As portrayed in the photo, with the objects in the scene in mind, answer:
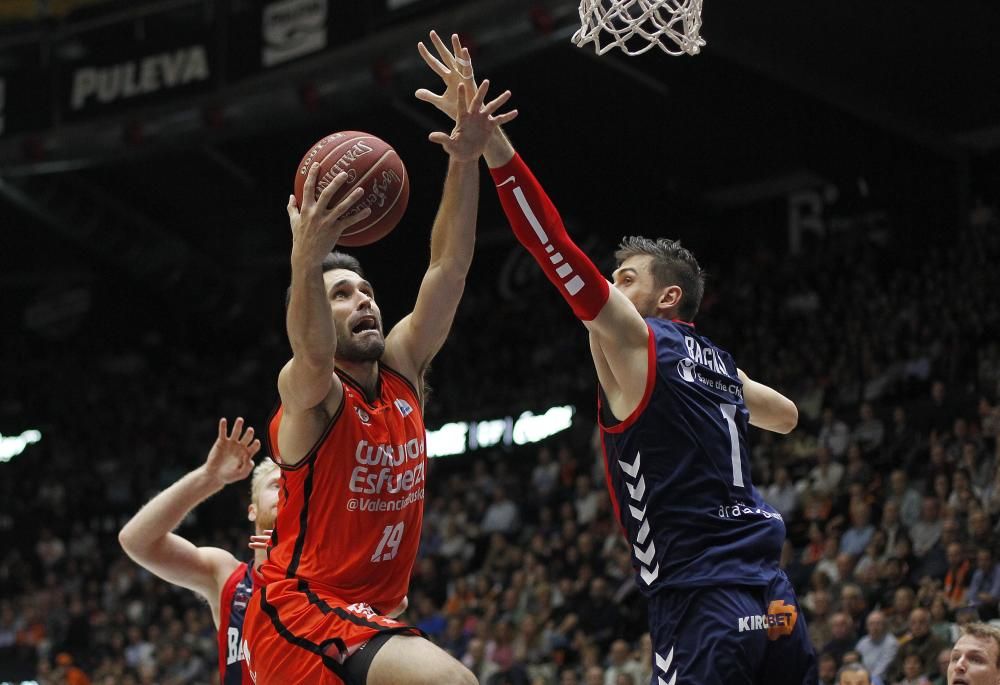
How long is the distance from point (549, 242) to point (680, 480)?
909mm

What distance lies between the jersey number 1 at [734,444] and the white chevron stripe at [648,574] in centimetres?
40

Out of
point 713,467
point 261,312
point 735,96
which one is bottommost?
point 261,312

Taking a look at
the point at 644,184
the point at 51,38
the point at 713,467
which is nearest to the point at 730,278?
the point at 644,184

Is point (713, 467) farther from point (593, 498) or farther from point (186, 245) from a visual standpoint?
point (186, 245)

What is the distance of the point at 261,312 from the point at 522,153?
819 cm

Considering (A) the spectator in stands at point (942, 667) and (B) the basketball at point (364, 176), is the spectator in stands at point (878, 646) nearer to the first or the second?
(A) the spectator in stands at point (942, 667)

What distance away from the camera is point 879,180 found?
19531mm

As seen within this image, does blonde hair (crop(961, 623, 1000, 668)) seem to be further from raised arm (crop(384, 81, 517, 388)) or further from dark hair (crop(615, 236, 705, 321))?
raised arm (crop(384, 81, 517, 388))

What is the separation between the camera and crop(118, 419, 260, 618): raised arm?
229 inches

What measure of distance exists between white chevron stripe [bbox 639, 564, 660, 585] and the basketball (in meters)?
1.48

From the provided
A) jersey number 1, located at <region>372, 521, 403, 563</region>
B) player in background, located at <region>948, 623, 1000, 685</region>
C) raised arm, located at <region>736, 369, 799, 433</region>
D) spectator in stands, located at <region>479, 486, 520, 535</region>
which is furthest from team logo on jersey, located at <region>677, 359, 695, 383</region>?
spectator in stands, located at <region>479, 486, 520, 535</region>

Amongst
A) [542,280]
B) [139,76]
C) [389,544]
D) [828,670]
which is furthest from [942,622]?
[542,280]

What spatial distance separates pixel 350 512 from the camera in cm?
449

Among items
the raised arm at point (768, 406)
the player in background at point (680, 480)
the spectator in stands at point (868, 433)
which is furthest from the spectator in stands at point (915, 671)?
the player in background at point (680, 480)
